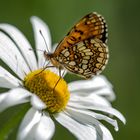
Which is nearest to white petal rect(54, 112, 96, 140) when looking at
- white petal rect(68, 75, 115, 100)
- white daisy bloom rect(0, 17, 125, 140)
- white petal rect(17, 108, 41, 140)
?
white daisy bloom rect(0, 17, 125, 140)

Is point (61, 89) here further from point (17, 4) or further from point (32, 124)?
point (17, 4)

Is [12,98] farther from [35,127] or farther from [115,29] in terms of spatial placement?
[115,29]

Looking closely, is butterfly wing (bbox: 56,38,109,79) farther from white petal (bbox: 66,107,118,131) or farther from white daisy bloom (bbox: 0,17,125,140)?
white petal (bbox: 66,107,118,131)

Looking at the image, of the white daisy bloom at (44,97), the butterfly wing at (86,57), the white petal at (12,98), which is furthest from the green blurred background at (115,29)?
the white petal at (12,98)

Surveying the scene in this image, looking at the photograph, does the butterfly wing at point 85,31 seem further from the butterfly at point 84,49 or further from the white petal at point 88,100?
the white petal at point 88,100

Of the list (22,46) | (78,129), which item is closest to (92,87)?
(22,46)

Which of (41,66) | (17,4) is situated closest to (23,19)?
(17,4)

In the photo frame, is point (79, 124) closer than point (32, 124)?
No
